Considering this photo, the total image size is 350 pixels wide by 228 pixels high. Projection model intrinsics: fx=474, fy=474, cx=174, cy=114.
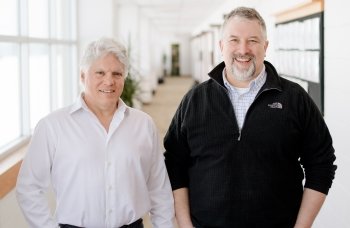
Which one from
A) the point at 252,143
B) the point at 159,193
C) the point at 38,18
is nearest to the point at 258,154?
the point at 252,143

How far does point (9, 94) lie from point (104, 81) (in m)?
1.88

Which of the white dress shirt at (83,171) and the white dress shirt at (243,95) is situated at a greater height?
the white dress shirt at (243,95)

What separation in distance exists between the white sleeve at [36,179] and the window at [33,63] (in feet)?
4.46

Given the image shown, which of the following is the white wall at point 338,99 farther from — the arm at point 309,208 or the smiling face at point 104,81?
the smiling face at point 104,81

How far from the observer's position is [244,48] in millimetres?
1741

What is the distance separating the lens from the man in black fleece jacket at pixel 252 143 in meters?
1.73

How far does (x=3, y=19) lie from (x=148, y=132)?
1.90 metres

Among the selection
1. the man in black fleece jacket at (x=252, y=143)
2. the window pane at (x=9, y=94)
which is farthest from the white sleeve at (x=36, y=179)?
the window pane at (x=9, y=94)

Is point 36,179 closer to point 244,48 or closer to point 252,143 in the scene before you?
point 252,143

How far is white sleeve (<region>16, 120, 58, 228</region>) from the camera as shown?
5.56 feet

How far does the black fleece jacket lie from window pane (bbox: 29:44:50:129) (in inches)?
96.6

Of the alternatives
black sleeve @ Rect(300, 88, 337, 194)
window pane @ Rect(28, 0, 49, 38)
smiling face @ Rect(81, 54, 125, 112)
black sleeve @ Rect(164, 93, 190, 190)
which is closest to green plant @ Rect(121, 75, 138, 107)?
window pane @ Rect(28, 0, 49, 38)

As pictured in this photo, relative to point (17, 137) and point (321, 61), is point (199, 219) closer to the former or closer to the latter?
point (321, 61)

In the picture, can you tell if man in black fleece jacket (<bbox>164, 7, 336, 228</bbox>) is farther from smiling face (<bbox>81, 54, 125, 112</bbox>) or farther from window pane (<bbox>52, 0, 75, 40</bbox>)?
window pane (<bbox>52, 0, 75, 40</bbox>)
